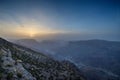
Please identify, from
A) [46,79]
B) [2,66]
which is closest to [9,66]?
[2,66]

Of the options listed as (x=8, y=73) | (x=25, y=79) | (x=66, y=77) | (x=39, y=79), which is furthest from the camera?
(x=66, y=77)

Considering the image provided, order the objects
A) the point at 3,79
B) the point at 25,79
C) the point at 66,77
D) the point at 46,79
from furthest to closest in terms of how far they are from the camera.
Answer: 1. the point at 66,77
2. the point at 46,79
3. the point at 25,79
4. the point at 3,79

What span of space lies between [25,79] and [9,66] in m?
5.29

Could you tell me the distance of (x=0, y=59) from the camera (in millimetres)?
37375

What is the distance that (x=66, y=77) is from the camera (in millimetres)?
68375

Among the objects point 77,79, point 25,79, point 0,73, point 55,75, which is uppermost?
point 0,73

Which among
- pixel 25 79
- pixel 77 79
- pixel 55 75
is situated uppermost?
pixel 25 79

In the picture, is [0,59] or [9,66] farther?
[0,59]

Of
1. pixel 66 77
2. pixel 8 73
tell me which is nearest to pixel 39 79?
pixel 8 73

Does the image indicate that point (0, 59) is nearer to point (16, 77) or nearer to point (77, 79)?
point (16, 77)

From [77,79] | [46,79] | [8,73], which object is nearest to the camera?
[8,73]

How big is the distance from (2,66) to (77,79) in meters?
50.9

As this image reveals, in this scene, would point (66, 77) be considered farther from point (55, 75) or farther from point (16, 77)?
point (16, 77)

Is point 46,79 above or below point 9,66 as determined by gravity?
below
